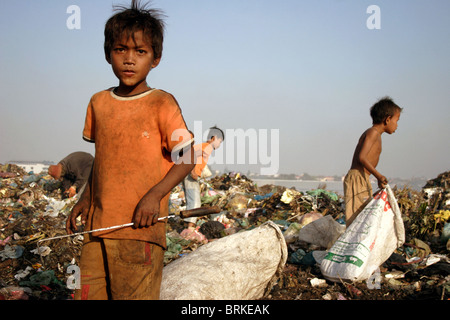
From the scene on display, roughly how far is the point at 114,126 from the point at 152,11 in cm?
55

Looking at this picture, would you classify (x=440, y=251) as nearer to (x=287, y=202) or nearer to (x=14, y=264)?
Answer: (x=287, y=202)

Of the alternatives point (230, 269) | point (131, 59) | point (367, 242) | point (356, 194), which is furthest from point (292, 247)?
point (131, 59)

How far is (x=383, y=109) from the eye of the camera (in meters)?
4.11

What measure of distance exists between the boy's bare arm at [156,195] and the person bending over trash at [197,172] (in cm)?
375

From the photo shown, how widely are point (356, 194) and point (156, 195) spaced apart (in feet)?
9.71

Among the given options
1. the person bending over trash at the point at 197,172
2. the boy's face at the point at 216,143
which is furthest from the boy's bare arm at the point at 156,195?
the boy's face at the point at 216,143

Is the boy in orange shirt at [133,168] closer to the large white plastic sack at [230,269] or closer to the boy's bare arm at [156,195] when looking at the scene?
the boy's bare arm at [156,195]

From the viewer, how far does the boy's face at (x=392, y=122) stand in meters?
4.11

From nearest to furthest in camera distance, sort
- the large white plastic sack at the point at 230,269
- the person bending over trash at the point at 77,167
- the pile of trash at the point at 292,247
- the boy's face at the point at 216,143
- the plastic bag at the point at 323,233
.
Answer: the large white plastic sack at the point at 230,269 < the pile of trash at the point at 292,247 < the plastic bag at the point at 323,233 < the boy's face at the point at 216,143 < the person bending over trash at the point at 77,167

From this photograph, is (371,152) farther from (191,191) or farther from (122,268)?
(122,268)

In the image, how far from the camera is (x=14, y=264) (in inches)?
169

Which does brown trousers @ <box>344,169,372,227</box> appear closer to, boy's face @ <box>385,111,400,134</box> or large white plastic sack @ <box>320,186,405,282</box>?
large white plastic sack @ <box>320,186,405,282</box>

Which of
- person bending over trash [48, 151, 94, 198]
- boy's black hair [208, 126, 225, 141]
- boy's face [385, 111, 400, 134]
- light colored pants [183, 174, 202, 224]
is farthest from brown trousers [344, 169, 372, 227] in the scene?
person bending over trash [48, 151, 94, 198]

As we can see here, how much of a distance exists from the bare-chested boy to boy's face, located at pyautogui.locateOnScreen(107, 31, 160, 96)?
9.53 ft
